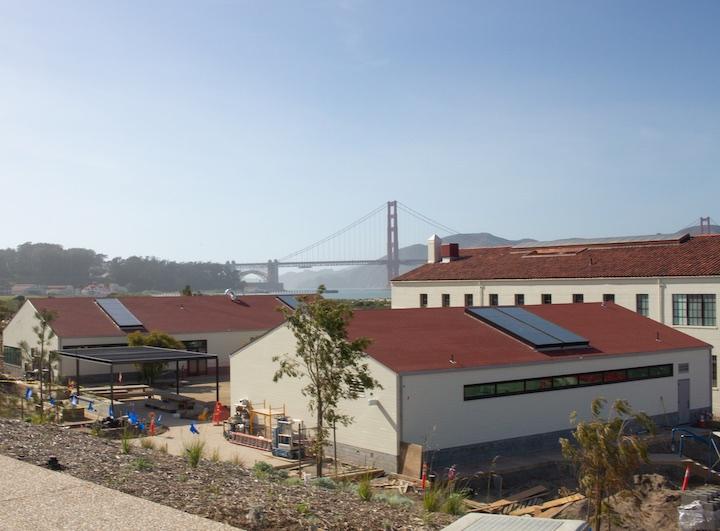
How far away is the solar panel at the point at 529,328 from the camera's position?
94.7ft

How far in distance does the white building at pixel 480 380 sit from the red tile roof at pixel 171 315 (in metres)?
17.1

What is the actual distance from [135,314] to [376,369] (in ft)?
97.2

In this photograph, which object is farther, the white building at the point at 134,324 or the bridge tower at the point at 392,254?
the bridge tower at the point at 392,254

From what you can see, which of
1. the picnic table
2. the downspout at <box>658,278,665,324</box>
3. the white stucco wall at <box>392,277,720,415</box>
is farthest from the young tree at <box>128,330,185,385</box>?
the downspout at <box>658,278,665,324</box>

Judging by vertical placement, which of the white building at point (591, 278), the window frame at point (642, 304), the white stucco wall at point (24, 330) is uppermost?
the white building at point (591, 278)

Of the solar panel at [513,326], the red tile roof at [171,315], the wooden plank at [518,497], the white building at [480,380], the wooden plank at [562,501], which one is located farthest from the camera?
the red tile roof at [171,315]

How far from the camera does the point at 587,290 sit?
45.4 meters

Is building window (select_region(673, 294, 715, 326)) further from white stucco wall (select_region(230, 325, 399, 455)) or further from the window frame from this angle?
white stucco wall (select_region(230, 325, 399, 455))

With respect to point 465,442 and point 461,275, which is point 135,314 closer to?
point 461,275

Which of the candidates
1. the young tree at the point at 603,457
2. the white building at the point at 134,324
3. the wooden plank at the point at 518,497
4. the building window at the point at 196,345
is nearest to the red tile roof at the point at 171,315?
the white building at the point at 134,324

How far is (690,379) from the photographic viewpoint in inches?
1296

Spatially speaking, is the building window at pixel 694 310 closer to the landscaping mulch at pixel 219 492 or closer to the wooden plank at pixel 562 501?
the wooden plank at pixel 562 501

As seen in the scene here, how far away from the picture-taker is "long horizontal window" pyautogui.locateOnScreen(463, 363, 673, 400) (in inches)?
1001

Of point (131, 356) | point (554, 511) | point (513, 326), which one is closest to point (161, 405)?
point (131, 356)
